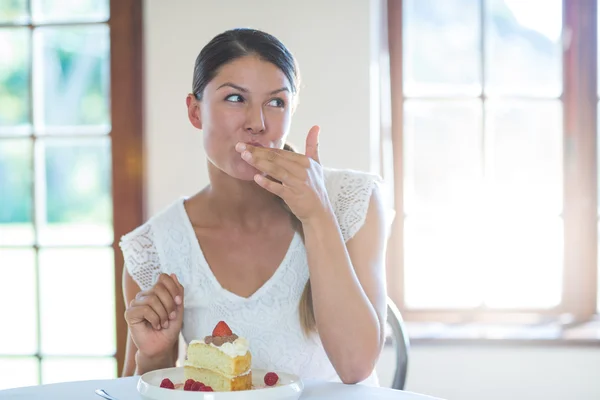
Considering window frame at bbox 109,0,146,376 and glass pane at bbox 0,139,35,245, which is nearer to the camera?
window frame at bbox 109,0,146,376

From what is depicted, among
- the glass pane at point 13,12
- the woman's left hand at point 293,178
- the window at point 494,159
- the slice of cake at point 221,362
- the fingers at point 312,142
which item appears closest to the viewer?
the slice of cake at point 221,362

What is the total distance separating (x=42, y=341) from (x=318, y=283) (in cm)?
176

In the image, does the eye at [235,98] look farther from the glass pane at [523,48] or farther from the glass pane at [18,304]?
the glass pane at [18,304]

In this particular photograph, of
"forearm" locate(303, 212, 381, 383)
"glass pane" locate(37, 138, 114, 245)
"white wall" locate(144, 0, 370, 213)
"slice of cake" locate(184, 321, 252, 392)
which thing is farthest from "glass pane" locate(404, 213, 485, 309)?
"slice of cake" locate(184, 321, 252, 392)

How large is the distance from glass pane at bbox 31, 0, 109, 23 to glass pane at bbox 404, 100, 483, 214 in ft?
3.77

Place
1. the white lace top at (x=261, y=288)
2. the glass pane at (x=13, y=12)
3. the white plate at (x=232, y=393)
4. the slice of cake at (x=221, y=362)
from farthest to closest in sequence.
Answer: the glass pane at (x=13, y=12)
the white lace top at (x=261, y=288)
the slice of cake at (x=221, y=362)
the white plate at (x=232, y=393)

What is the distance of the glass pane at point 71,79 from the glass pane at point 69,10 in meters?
0.03

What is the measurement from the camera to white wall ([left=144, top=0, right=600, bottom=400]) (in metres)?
2.28

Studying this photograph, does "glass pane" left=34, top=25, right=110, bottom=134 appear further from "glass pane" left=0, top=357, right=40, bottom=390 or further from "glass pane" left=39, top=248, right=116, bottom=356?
"glass pane" left=0, top=357, right=40, bottom=390

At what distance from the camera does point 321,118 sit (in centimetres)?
230

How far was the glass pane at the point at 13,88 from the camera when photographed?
8.45 ft

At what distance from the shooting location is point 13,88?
2590mm

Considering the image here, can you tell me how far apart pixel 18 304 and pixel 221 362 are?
188cm

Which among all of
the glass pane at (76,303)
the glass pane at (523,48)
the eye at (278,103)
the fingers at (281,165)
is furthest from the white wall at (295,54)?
the fingers at (281,165)
